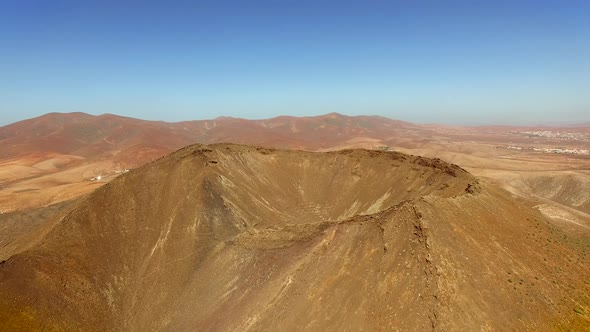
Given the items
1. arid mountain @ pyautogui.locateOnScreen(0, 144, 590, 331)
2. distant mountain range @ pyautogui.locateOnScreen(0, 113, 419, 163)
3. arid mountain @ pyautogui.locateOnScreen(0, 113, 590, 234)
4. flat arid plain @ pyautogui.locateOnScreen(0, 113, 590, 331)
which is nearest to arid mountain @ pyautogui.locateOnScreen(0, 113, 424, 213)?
distant mountain range @ pyautogui.locateOnScreen(0, 113, 419, 163)

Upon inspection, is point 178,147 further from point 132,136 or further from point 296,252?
point 296,252

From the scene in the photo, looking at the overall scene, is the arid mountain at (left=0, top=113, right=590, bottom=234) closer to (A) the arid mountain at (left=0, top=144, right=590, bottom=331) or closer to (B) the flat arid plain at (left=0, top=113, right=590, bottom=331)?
(B) the flat arid plain at (left=0, top=113, right=590, bottom=331)

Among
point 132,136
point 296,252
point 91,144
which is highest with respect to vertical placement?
point 132,136

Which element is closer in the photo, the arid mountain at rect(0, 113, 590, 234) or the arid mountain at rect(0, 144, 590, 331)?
the arid mountain at rect(0, 144, 590, 331)

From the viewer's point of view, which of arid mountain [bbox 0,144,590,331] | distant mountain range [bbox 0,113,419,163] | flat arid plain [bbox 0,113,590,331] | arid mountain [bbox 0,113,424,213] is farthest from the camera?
distant mountain range [bbox 0,113,419,163]

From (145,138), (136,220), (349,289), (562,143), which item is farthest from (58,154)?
(562,143)

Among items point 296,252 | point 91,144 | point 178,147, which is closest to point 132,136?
point 91,144

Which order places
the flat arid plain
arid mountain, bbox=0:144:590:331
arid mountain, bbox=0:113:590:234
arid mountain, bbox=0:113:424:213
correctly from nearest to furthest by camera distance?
arid mountain, bbox=0:144:590:331, the flat arid plain, arid mountain, bbox=0:113:590:234, arid mountain, bbox=0:113:424:213
